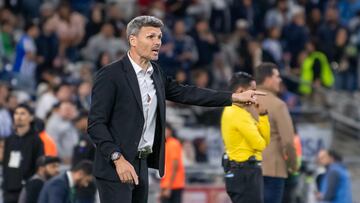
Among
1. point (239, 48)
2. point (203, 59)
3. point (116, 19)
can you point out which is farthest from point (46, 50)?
point (239, 48)

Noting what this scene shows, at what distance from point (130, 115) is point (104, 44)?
1268cm

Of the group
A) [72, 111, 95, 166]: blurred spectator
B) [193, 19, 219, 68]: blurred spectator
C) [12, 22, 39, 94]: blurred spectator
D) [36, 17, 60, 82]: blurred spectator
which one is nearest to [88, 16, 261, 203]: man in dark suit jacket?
[72, 111, 95, 166]: blurred spectator

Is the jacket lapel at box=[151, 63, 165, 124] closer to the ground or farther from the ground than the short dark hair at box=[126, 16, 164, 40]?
closer to the ground

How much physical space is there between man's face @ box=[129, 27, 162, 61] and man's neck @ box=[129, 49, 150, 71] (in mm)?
54

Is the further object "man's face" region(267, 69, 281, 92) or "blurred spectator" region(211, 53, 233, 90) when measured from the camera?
"blurred spectator" region(211, 53, 233, 90)

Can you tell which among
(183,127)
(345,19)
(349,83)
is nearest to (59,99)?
(183,127)

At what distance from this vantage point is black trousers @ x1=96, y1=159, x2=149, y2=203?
327 inches

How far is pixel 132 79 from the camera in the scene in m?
8.44

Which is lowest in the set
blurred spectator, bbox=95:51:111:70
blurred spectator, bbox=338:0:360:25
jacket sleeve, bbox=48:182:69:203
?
jacket sleeve, bbox=48:182:69:203

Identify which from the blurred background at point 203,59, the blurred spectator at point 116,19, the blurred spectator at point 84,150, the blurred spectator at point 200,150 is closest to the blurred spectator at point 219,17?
the blurred background at point 203,59

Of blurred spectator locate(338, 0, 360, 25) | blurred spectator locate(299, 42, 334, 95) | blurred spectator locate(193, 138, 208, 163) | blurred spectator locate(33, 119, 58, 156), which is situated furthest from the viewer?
blurred spectator locate(338, 0, 360, 25)

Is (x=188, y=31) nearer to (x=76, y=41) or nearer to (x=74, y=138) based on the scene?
(x=76, y=41)

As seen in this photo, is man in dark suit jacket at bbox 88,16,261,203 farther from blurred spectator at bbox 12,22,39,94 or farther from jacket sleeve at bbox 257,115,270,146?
blurred spectator at bbox 12,22,39,94

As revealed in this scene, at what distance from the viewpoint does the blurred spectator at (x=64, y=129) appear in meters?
16.7
